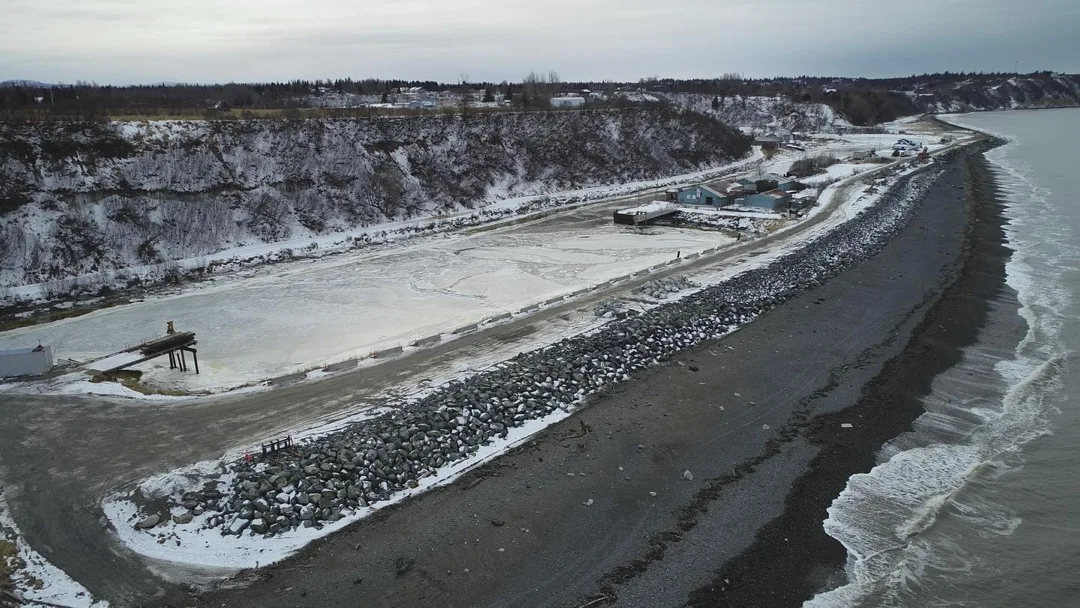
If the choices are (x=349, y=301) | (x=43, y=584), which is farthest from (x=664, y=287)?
(x=43, y=584)

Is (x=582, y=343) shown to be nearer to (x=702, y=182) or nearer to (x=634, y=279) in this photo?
(x=634, y=279)

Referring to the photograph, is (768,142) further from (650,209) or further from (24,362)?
(24,362)

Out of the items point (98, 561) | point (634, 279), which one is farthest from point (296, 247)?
point (98, 561)

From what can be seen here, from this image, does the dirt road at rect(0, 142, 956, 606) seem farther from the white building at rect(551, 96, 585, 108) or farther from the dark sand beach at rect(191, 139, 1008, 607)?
the white building at rect(551, 96, 585, 108)

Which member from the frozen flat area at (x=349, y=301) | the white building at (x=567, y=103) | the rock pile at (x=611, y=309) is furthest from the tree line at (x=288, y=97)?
the rock pile at (x=611, y=309)

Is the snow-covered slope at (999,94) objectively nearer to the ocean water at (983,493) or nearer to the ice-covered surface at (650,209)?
the ice-covered surface at (650,209)

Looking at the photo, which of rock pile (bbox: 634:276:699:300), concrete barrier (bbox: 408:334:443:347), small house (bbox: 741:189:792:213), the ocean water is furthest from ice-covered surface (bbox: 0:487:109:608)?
small house (bbox: 741:189:792:213)

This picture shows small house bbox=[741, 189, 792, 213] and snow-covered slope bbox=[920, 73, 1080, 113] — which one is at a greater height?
snow-covered slope bbox=[920, 73, 1080, 113]

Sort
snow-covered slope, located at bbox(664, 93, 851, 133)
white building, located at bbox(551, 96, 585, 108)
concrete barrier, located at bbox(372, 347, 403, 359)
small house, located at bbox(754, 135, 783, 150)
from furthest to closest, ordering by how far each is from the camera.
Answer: snow-covered slope, located at bbox(664, 93, 851, 133) < small house, located at bbox(754, 135, 783, 150) < white building, located at bbox(551, 96, 585, 108) < concrete barrier, located at bbox(372, 347, 403, 359)
